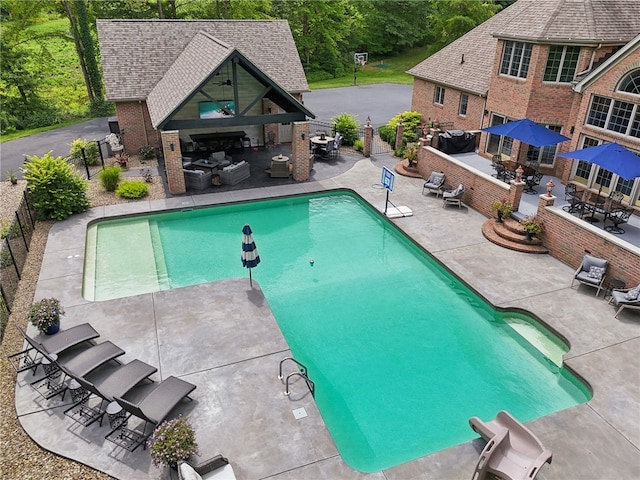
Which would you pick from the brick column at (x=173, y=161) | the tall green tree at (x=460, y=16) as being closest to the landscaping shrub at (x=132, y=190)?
the brick column at (x=173, y=161)

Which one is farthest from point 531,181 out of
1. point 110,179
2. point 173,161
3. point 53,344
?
point 110,179

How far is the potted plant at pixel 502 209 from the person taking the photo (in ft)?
54.3

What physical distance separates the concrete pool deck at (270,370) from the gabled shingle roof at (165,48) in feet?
35.4

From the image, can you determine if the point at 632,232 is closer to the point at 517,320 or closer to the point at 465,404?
the point at 517,320

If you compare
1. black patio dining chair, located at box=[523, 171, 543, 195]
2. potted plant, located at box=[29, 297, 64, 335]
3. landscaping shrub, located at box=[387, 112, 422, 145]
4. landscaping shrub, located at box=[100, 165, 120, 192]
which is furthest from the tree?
black patio dining chair, located at box=[523, 171, 543, 195]

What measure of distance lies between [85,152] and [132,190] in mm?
5337

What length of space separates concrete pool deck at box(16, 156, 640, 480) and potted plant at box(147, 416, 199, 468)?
0.54 m

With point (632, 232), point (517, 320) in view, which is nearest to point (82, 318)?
point (517, 320)

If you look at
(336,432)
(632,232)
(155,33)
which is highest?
(155,33)

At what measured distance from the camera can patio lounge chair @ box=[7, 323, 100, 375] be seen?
10109mm

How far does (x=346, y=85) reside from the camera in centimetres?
4781

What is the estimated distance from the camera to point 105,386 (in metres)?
9.12

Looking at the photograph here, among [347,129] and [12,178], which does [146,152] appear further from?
[347,129]

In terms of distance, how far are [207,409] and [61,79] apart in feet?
154
